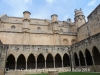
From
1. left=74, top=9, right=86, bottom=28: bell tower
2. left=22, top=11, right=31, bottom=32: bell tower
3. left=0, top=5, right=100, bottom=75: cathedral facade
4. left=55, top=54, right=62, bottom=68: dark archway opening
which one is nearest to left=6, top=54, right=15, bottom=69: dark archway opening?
left=0, top=5, right=100, bottom=75: cathedral facade

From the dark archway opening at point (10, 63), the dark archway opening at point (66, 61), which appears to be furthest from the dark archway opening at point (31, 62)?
the dark archway opening at point (66, 61)

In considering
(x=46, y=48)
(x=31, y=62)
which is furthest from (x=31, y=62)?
(x=46, y=48)

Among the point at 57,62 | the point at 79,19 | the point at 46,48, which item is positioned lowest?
the point at 57,62

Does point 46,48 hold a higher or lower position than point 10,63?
higher

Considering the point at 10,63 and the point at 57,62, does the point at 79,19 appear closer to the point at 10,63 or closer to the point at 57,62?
the point at 57,62

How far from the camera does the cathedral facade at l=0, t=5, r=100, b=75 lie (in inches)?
844

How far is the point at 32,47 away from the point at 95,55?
38.8ft

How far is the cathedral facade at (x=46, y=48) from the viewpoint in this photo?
21438mm

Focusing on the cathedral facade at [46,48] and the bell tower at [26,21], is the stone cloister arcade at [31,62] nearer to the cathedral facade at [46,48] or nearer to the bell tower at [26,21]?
the cathedral facade at [46,48]

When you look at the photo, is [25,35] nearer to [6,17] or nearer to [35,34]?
[35,34]

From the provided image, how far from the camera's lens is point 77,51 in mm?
23781

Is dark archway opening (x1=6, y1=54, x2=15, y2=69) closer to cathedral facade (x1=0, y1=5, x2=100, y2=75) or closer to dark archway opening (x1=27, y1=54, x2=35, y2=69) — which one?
cathedral facade (x1=0, y1=5, x2=100, y2=75)

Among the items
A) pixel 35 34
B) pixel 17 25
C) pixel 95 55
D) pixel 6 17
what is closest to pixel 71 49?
pixel 95 55

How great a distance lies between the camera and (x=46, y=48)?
2531 cm
